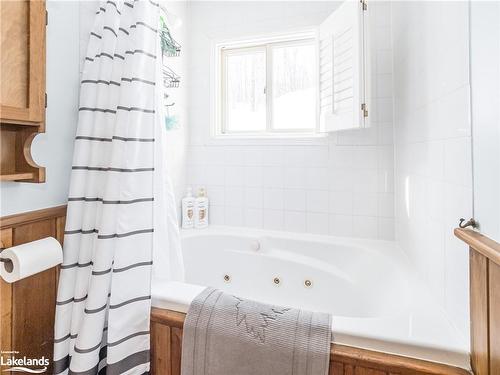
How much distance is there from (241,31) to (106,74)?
4.45 feet

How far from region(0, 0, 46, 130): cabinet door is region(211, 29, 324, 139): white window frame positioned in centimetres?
137

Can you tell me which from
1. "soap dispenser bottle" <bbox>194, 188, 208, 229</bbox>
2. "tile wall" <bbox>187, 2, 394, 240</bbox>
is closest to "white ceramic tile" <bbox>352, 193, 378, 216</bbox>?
"tile wall" <bbox>187, 2, 394, 240</bbox>

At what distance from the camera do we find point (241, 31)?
7.11ft

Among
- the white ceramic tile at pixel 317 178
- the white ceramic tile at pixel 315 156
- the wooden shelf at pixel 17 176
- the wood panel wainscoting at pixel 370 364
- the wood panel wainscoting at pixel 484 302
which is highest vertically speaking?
the white ceramic tile at pixel 315 156

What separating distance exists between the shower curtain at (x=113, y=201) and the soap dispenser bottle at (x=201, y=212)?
1.00 m

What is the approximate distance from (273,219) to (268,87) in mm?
987

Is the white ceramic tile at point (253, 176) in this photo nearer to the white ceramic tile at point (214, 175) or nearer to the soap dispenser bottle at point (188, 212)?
the white ceramic tile at point (214, 175)

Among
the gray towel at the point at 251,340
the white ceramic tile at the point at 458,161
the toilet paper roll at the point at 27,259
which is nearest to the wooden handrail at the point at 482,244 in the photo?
the white ceramic tile at the point at 458,161

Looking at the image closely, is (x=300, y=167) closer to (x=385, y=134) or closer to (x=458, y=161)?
(x=385, y=134)

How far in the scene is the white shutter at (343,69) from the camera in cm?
149

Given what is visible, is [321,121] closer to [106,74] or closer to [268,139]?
[268,139]

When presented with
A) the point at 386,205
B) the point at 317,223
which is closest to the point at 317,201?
the point at 317,223

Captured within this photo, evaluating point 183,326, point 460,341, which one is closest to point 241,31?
point 183,326

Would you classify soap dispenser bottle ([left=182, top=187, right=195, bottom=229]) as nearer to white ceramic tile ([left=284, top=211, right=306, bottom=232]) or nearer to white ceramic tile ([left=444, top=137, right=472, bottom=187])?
white ceramic tile ([left=284, top=211, right=306, bottom=232])
